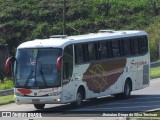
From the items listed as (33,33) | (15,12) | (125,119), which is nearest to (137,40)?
(125,119)

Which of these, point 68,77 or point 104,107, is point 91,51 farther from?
point 104,107

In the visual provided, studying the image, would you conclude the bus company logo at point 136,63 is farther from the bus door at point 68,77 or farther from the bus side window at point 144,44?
the bus door at point 68,77

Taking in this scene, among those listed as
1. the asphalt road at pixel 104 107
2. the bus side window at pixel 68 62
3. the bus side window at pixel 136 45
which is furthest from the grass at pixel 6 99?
the bus side window at pixel 136 45

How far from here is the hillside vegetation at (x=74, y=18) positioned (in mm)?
57188

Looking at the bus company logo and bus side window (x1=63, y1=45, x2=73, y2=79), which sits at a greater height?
bus side window (x1=63, y1=45, x2=73, y2=79)

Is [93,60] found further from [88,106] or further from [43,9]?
[43,9]

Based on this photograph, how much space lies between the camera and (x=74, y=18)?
62656mm

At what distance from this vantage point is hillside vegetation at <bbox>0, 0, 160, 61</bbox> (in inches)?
2251

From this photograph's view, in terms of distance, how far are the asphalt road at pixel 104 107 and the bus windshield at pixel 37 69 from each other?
3.40 feet

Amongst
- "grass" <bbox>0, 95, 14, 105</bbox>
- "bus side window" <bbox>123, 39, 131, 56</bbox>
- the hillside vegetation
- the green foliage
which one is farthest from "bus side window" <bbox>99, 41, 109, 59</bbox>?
the hillside vegetation

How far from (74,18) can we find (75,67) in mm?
38575

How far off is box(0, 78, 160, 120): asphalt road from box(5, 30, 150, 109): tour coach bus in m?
0.41

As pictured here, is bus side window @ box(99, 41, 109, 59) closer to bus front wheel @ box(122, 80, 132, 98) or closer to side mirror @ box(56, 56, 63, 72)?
bus front wheel @ box(122, 80, 132, 98)

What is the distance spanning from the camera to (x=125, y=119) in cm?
1794
